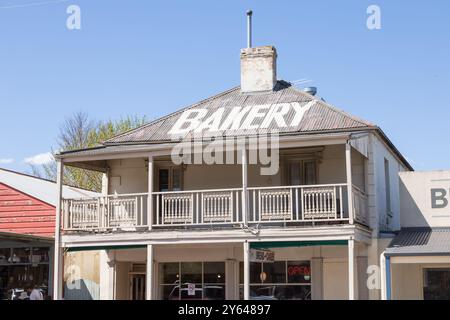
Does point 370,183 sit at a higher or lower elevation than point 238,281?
higher

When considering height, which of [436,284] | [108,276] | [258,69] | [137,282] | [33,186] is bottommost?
[137,282]

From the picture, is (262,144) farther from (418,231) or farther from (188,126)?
(418,231)

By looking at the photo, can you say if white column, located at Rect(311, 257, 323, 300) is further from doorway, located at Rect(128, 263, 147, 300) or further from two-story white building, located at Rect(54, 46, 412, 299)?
doorway, located at Rect(128, 263, 147, 300)

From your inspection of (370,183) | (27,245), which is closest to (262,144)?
(370,183)

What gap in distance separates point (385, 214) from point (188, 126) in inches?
258

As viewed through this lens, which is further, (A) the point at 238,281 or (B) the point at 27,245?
(B) the point at 27,245

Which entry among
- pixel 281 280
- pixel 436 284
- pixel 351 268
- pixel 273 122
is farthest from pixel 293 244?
pixel 436 284

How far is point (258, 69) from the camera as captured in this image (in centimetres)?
2262

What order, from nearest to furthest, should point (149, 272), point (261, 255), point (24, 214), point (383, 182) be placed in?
point (261, 255) → point (149, 272) → point (383, 182) → point (24, 214)

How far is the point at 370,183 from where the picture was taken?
769 inches

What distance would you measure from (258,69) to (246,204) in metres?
6.10

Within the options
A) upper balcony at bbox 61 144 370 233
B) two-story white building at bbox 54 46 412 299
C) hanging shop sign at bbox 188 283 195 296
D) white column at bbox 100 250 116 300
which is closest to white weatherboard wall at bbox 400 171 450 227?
two-story white building at bbox 54 46 412 299

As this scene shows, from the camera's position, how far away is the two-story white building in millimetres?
18141

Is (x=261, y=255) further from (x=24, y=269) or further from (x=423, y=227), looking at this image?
(x=24, y=269)
